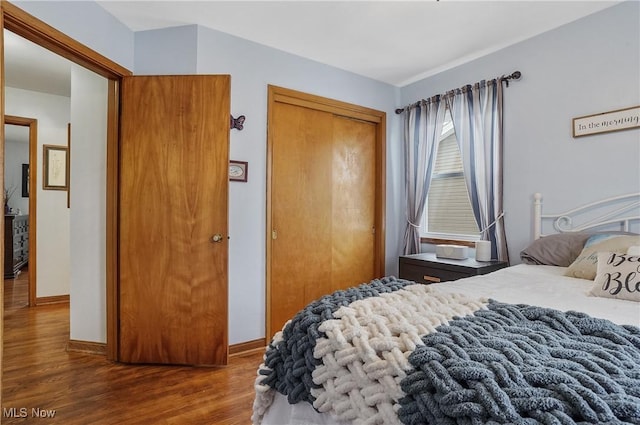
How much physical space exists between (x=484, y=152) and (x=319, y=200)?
58.8 inches

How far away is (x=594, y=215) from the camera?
2.23 m

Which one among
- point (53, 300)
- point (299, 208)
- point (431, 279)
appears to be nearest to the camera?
point (431, 279)

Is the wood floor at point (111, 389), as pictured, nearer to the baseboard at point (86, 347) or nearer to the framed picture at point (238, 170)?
the baseboard at point (86, 347)

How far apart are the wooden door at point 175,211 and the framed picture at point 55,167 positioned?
2346mm

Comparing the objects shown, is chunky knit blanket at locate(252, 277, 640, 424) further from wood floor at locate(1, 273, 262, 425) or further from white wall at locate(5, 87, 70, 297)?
white wall at locate(5, 87, 70, 297)

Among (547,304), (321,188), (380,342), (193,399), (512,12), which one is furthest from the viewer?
(321,188)

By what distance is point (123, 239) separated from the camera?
95.5 inches

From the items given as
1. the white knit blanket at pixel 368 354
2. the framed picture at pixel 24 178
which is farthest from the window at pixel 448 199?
the framed picture at pixel 24 178

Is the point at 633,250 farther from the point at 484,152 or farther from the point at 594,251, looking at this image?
the point at 484,152

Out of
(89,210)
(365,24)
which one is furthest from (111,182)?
(365,24)

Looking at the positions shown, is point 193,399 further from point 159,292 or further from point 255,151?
point 255,151

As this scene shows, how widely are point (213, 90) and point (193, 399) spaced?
2027 mm

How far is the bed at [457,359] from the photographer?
60 cm

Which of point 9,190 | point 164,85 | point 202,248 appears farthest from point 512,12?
point 9,190
